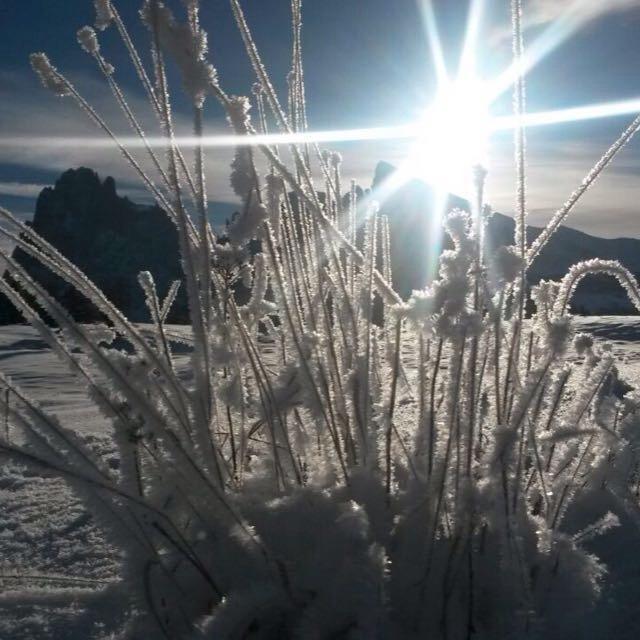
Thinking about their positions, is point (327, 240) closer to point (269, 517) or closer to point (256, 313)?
point (256, 313)

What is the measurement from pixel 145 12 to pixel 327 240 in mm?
405

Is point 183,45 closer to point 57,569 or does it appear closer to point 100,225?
point 57,569

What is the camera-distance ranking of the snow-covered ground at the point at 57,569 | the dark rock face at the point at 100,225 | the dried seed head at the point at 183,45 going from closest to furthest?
the dried seed head at the point at 183,45, the snow-covered ground at the point at 57,569, the dark rock face at the point at 100,225

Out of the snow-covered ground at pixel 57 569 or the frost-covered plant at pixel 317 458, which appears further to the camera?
the snow-covered ground at pixel 57 569

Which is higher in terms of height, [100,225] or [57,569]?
[57,569]

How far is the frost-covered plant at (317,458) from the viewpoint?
2.37ft

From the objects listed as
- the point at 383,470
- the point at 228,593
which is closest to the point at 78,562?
the point at 228,593

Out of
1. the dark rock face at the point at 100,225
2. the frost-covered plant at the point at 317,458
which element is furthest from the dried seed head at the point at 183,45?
the dark rock face at the point at 100,225

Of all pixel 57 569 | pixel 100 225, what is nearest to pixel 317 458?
pixel 57 569

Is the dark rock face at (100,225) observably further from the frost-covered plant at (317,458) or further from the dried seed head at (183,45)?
the dried seed head at (183,45)

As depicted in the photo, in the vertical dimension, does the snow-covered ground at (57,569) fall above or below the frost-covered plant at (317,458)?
below

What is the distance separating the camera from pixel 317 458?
977 mm

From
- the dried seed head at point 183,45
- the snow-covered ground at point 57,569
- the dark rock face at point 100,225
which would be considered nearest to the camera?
the dried seed head at point 183,45

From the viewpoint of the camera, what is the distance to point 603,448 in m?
1.04
